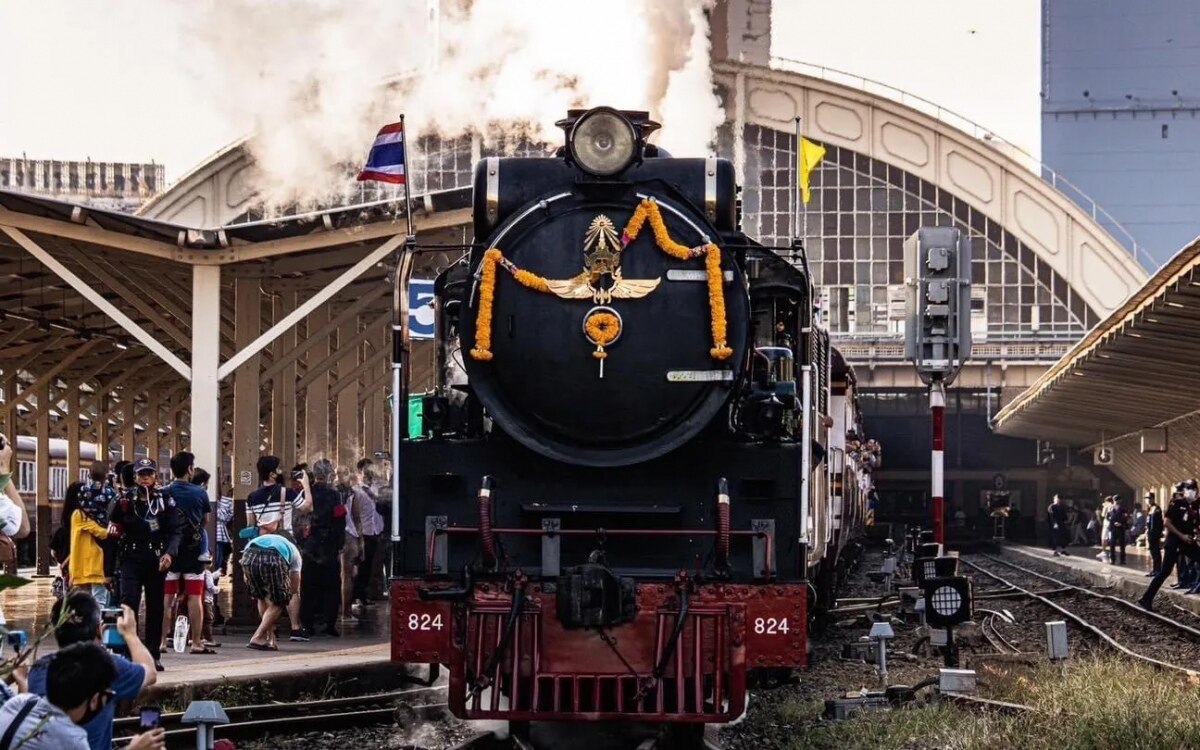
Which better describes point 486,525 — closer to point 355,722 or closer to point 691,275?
point 691,275

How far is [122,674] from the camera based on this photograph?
22.1ft

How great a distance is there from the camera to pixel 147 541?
13484 millimetres

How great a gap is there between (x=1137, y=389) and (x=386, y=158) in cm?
1511

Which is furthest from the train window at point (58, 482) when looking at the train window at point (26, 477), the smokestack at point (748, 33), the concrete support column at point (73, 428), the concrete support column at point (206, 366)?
the smokestack at point (748, 33)

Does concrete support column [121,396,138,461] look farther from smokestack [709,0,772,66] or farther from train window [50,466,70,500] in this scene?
smokestack [709,0,772,66]

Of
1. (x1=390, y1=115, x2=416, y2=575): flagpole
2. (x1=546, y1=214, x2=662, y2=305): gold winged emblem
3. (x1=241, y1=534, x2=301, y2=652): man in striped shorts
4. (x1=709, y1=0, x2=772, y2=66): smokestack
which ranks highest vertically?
(x1=709, y1=0, x2=772, y2=66): smokestack

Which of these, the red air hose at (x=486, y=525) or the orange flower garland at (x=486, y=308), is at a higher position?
the orange flower garland at (x=486, y=308)

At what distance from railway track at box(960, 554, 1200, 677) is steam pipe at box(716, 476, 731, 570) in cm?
561

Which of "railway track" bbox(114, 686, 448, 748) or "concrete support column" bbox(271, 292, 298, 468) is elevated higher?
"concrete support column" bbox(271, 292, 298, 468)

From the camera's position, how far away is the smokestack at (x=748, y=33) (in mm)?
54344

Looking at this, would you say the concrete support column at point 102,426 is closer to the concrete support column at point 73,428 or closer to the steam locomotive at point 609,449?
the concrete support column at point 73,428

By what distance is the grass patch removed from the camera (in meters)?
9.78

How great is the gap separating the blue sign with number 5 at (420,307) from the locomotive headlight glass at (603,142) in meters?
7.53

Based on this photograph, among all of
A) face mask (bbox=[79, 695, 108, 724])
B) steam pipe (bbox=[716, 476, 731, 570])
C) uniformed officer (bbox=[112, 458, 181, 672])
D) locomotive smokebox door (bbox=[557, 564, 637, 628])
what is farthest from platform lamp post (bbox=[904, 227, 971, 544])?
face mask (bbox=[79, 695, 108, 724])
